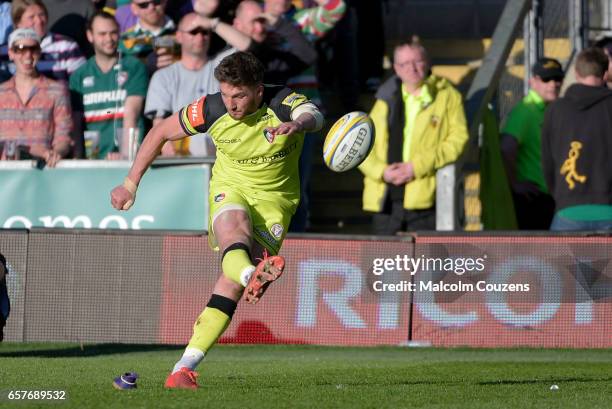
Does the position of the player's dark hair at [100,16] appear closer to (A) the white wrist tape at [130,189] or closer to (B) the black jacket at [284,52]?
(B) the black jacket at [284,52]

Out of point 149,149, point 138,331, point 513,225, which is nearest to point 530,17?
point 513,225

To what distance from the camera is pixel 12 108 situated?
1434 centimetres

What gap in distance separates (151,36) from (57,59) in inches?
42.9

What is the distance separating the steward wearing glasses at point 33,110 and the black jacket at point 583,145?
4981mm

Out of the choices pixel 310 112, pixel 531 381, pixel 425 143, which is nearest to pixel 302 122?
pixel 310 112

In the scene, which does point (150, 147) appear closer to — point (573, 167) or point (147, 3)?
point (573, 167)

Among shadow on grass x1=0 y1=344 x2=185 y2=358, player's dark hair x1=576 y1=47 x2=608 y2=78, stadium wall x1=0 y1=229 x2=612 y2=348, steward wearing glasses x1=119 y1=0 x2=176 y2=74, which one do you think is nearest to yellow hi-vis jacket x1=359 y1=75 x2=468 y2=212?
stadium wall x1=0 y1=229 x2=612 y2=348

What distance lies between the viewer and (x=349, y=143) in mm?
9805

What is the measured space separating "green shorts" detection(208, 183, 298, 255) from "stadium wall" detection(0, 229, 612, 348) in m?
3.73

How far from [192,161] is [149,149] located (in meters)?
4.18

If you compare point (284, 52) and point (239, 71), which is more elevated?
point (284, 52)

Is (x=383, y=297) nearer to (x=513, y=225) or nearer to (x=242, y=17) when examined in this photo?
(x=513, y=225)

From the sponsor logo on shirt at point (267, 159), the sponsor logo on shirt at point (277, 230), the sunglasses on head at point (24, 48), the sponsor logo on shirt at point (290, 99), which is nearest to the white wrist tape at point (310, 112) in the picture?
the sponsor logo on shirt at point (290, 99)

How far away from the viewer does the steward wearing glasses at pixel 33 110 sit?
14.3 meters
